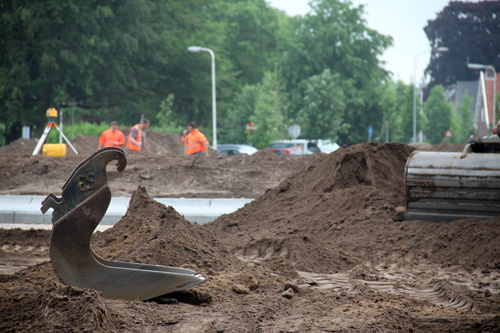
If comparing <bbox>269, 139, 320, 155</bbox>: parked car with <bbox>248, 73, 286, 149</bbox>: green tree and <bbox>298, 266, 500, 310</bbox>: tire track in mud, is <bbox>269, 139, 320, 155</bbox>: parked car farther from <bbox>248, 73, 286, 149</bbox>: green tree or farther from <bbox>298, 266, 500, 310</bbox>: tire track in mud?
<bbox>298, 266, 500, 310</bbox>: tire track in mud

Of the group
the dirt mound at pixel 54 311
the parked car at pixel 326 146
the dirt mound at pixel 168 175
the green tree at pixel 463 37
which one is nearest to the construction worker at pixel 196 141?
the dirt mound at pixel 168 175

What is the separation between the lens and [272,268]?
7.47 meters

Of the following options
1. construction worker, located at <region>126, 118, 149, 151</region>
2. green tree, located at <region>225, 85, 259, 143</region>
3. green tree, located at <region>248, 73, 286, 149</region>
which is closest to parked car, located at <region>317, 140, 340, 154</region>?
green tree, located at <region>248, 73, 286, 149</region>

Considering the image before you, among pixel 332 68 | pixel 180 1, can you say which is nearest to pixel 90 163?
pixel 180 1

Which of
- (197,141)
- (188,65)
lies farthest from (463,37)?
(188,65)

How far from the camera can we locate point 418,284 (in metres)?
7.43

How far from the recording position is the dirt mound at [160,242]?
Result: 22.3 feet

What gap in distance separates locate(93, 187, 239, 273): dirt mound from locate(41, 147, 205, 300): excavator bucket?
0.83m

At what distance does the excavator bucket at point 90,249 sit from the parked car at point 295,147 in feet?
96.5

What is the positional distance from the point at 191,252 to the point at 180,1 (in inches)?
1665

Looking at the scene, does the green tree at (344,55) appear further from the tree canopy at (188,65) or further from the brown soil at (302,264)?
the brown soil at (302,264)

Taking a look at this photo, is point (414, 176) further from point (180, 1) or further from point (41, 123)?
point (180, 1)

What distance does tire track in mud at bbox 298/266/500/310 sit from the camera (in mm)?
6605

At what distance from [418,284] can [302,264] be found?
1495 mm
